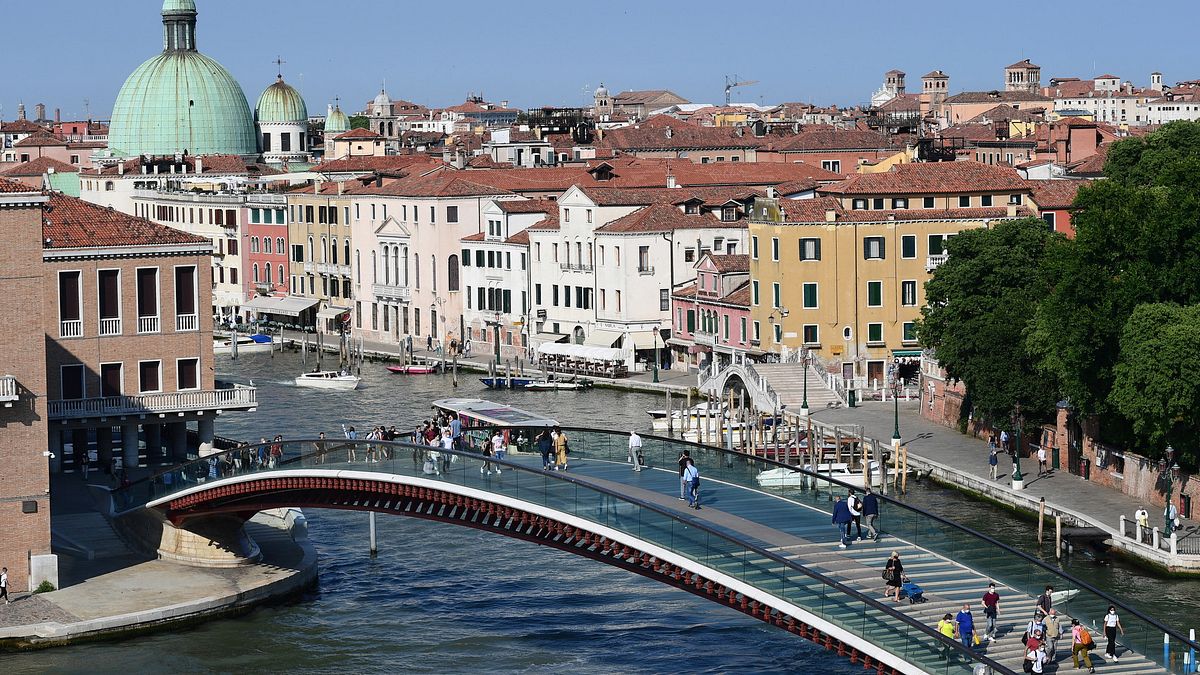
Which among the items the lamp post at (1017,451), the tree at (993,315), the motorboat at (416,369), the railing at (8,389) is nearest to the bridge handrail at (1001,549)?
the railing at (8,389)

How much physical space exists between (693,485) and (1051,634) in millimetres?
5718

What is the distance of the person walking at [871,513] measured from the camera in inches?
1030

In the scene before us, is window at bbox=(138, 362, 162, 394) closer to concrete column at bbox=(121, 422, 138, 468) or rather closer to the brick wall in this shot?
concrete column at bbox=(121, 422, 138, 468)

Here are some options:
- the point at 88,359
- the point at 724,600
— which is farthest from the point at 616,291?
the point at 724,600

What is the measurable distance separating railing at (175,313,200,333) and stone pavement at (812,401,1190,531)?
1414 cm

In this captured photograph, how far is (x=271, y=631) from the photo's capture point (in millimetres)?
32062

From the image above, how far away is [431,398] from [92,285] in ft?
75.5

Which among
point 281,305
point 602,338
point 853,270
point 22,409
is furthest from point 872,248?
point 281,305

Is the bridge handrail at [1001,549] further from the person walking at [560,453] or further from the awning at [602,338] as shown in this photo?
the awning at [602,338]

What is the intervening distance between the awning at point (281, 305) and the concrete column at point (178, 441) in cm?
4273

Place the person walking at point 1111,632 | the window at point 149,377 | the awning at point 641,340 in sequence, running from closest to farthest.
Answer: the person walking at point 1111,632
the window at point 149,377
the awning at point 641,340

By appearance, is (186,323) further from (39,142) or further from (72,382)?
(39,142)

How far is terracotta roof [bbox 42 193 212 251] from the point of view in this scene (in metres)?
38.5

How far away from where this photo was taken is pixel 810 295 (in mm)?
57219
